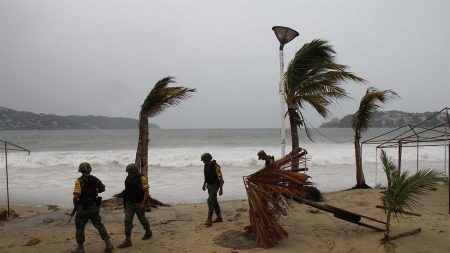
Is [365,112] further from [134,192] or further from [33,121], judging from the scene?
[33,121]

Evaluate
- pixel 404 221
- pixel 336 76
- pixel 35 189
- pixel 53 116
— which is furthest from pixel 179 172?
pixel 53 116

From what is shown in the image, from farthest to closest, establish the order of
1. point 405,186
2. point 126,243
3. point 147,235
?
1. point 147,235
2. point 126,243
3. point 405,186

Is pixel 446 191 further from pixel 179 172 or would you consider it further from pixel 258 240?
pixel 179 172

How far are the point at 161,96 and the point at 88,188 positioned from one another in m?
4.11

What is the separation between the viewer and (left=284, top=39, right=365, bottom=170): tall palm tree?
10594mm

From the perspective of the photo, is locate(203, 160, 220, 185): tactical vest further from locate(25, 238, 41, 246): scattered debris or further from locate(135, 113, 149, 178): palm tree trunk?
locate(25, 238, 41, 246): scattered debris

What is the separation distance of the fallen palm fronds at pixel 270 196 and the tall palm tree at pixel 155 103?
4117 mm

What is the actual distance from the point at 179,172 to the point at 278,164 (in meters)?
14.6

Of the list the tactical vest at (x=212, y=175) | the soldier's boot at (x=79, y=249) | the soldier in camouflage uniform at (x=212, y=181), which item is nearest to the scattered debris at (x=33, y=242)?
the soldier's boot at (x=79, y=249)

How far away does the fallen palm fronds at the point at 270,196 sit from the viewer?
6.77 m

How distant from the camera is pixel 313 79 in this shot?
10.5 meters

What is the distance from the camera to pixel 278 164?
23.0 feet

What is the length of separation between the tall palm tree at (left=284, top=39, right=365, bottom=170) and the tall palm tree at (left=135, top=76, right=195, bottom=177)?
9.86ft

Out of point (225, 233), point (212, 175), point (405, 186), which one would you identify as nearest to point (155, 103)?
point (212, 175)
